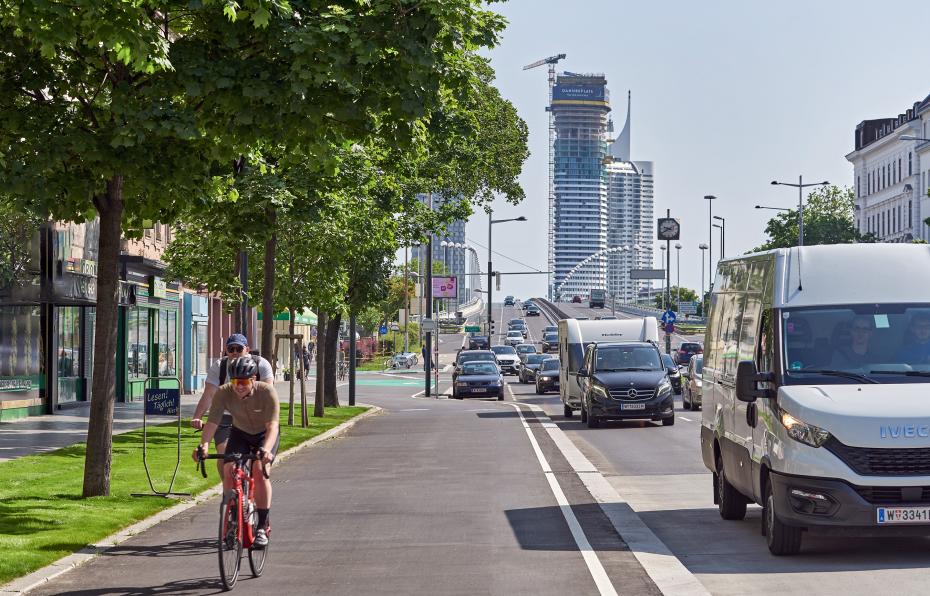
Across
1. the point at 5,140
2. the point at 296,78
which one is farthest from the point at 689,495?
the point at 5,140

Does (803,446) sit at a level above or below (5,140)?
below

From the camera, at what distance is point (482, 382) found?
55938mm

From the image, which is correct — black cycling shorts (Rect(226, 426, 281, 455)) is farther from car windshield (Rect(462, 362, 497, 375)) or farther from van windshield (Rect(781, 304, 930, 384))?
car windshield (Rect(462, 362, 497, 375))

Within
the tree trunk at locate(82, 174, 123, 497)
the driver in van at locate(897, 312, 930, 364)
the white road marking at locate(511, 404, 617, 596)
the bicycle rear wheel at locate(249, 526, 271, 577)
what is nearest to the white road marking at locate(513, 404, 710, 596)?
the white road marking at locate(511, 404, 617, 596)

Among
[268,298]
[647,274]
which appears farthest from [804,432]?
[647,274]

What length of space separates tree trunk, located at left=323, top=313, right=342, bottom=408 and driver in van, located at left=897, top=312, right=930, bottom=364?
1164 inches

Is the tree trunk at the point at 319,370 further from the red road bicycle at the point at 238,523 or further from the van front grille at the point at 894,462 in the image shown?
the van front grille at the point at 894,462

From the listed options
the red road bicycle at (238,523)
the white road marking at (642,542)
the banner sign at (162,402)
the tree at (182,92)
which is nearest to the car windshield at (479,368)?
the white road marking at (642,542)

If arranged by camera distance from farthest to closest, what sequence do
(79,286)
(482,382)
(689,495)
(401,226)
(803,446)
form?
(482,382) < (401,226) < (79,286) < (689,495) < (803,446)

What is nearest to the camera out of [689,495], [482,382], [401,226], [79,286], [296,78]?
[296,78]

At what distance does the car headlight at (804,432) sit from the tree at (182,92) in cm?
445

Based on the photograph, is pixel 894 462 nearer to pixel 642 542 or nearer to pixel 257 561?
pixel 642 542

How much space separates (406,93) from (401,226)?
84.2 feet

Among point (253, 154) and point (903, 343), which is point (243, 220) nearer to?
point (253, 154)
